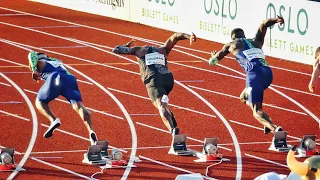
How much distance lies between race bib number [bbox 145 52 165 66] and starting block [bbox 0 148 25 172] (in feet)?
8.59

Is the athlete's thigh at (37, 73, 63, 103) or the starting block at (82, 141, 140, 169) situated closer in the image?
the starting block at (82, 141, 140, 169)

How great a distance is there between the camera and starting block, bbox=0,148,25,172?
13.7 m

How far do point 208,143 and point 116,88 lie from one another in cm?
529

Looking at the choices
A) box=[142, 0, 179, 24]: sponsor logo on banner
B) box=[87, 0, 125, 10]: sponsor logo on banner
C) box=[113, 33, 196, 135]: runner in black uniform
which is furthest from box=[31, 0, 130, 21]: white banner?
box=[113, 33, 196, 135]: runner in black uniform

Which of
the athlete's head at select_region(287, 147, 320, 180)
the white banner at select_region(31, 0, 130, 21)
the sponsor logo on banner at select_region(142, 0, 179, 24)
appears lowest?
the athlete's head at select_region(287, 147, 320, 180)

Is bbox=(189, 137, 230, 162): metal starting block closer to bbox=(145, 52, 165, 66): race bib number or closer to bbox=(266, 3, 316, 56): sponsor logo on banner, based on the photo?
bbox=(145, 52, 165, 66): race bib number

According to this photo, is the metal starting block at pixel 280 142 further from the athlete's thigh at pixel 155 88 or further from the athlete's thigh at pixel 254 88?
the athlete's thigh at pixel 155 88

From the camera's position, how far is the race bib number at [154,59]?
15.2m

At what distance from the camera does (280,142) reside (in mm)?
14594

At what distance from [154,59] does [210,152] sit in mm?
1903

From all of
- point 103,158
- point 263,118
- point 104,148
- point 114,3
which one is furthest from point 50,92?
point 114,3

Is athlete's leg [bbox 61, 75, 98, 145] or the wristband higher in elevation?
the wristband

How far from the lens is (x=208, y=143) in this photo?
557 inches

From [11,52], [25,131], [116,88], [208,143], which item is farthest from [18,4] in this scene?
[208,143]
